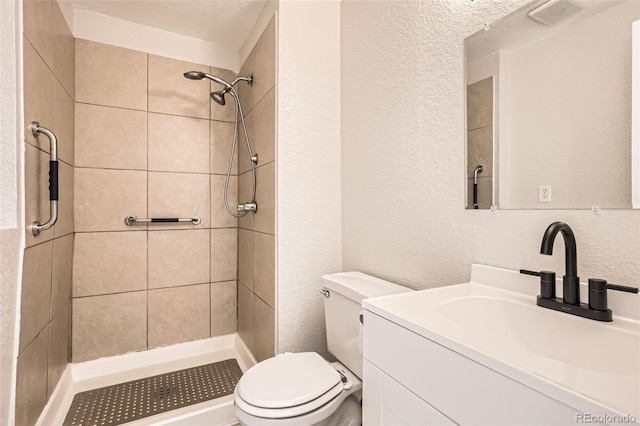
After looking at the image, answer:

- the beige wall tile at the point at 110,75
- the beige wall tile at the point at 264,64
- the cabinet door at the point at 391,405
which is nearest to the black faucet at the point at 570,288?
the cabinet door at the point at 391,405

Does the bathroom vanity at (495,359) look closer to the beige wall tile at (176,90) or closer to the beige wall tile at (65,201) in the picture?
the beige wall tile at (65,201)

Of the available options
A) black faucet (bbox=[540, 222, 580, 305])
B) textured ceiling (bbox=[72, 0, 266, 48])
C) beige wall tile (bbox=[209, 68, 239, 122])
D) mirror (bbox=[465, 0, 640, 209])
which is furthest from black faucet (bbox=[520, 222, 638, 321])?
beige wall tile (bbox=[209, 68, 239, 122])

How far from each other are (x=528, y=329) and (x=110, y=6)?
98.9 inches

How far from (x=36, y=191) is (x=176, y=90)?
110cm

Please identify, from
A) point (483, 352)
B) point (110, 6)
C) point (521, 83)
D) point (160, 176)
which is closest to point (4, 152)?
point (483, 352)

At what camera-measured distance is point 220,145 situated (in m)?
2.20

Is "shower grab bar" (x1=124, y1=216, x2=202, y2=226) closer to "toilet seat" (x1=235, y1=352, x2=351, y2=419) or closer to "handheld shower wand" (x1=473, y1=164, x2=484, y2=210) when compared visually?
"toilet seat" (x1=235, y1=352, x2=351, y2=419)

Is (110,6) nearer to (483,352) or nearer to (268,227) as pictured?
(268,227)

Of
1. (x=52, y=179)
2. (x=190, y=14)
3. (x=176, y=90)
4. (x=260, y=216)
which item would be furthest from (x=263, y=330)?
(x=190, y=14)

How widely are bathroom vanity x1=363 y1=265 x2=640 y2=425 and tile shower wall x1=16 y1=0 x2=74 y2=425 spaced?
4.22ft

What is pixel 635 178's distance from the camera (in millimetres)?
681

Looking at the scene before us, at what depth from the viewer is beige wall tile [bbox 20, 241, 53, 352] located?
1.15 m

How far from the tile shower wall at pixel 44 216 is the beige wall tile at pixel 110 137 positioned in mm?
63

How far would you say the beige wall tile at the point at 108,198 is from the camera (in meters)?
1.85
